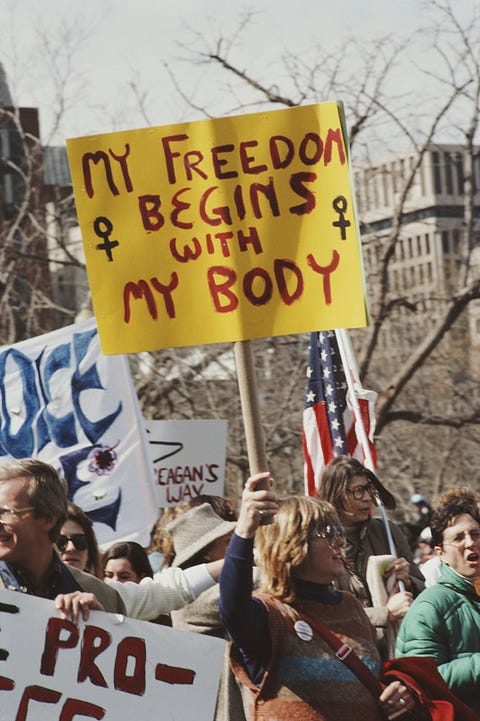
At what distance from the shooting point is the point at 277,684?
3.95 m

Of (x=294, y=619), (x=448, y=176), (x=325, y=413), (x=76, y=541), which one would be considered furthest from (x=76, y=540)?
(x=448, y=176)

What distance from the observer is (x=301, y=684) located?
3.94 meters

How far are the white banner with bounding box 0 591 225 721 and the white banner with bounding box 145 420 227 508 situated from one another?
266 inches

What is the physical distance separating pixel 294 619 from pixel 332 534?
288 mm

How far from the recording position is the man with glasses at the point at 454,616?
4.75m

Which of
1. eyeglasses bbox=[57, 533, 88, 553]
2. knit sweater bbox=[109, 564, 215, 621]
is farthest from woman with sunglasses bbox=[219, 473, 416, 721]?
eyeglasses bbox=[57, 533, 88, 553]

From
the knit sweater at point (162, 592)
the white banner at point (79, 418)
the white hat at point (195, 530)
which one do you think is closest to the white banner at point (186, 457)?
the white banner at point (79, 418)

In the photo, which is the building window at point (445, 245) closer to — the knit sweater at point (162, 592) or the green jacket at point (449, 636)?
the green jacket at point (449, 636)

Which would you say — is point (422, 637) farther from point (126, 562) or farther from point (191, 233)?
point (126, 562)

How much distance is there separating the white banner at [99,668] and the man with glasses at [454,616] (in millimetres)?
1096

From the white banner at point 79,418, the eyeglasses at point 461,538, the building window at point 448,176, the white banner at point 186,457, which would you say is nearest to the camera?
the eyeglasses at point 461,538

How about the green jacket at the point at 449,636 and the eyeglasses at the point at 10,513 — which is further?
the green jacket at the point at 449,636

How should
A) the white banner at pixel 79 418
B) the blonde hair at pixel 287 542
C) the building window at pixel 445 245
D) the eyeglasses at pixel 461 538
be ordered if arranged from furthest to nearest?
1. the building window at pixel 445 245
2. the white banner at pixel 79 418
3. the eyeglasses at pixel 461 538
4. the blonde hair at pixel 287 542

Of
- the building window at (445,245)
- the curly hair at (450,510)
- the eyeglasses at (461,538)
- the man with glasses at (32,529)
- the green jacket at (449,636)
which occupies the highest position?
the man with glasses at (32,529)
